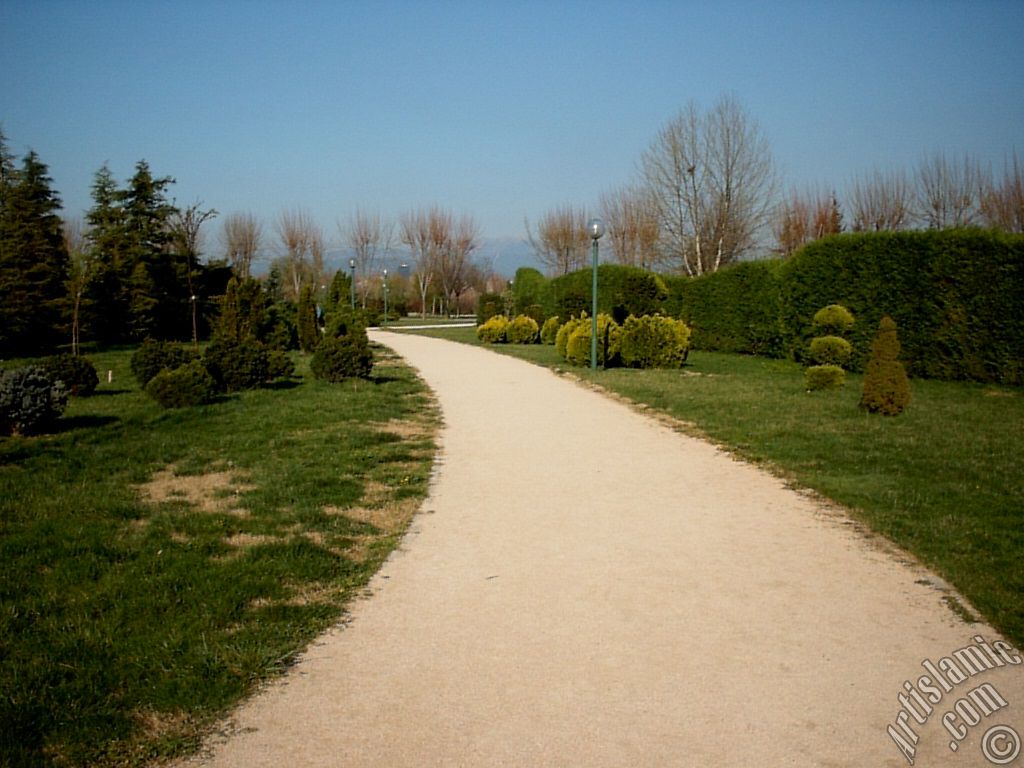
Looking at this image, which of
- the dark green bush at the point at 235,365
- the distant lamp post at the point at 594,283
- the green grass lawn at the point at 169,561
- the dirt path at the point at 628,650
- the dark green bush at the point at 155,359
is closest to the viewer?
the dirt path at the point at 628,650

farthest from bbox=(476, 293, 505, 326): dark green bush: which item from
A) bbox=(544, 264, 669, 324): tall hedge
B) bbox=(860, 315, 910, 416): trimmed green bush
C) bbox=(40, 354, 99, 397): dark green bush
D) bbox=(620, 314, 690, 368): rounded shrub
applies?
bbox=(860, 315, 910, 416): trimmed green bush

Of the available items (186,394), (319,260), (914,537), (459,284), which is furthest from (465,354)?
(459,284)

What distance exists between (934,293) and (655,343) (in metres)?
5.70

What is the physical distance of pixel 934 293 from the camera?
15.6m

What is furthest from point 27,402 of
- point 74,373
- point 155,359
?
point 155,359

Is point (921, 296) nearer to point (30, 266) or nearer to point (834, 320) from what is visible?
point (834, 320)

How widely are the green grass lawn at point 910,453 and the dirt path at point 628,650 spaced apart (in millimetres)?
377

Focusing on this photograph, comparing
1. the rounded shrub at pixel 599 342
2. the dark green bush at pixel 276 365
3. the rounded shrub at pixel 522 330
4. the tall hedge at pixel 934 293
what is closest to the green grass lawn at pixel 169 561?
the dark green bush at pixel 276 365

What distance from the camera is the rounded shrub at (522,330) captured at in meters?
28.5

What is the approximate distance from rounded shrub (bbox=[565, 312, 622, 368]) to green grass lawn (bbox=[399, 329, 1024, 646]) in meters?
2.27

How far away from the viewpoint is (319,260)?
5462 centimetres

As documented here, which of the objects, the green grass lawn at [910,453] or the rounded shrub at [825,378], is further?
the rounded shrub at [825,378]

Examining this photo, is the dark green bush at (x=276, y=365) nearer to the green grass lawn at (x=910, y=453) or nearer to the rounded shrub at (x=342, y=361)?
the rounded shrub at (x=342, y=361)

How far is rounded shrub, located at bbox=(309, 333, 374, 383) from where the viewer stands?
1493cm
